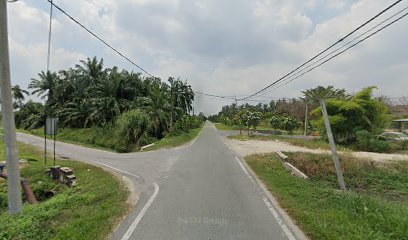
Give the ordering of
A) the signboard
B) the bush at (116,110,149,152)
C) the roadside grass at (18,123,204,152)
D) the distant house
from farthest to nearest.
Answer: the distant house → the roadside grass at (18,123,204,152) → the bush at (116,110,149,152) → the signboard

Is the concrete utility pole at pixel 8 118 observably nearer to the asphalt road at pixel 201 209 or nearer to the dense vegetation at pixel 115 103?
the asphalt road at pixel 201 209

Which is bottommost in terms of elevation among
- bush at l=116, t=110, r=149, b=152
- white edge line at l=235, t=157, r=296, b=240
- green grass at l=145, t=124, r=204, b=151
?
white edge line at l=235, t=157, r=296, b=240

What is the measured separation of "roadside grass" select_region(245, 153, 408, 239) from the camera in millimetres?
4988

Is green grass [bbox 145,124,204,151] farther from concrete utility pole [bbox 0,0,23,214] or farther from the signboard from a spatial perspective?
concrete utility pole [bbox 0,0,23,214]

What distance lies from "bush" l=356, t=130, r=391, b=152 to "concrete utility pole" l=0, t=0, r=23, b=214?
24.2m

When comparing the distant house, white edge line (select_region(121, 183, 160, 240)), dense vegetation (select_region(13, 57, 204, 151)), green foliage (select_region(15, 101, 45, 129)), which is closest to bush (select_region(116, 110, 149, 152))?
dense vegetation (select_region(13, 57, 204, 151))

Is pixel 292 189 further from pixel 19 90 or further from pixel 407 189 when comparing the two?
pixel 19 90

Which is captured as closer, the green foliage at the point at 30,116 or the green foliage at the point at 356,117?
the green foliage at the point at 356,117

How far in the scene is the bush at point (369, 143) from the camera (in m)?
21.6

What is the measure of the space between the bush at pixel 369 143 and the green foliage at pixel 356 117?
124 centimetres

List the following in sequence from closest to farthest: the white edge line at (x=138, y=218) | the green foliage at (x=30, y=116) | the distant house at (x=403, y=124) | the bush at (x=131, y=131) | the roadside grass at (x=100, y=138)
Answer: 1. the white edge line at (x=138, y=218)
2. the bush at (x=131, y=131)
3. the roadside grass at (x=100, y=138)
4. the distant house at (x=403, y=124)
5. the green foliage at (x=30, y=116)

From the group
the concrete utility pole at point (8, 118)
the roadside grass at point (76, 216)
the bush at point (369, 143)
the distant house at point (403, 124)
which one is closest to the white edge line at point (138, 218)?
the roadside grass at point (76, 216)

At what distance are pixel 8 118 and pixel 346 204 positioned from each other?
26.3 feet

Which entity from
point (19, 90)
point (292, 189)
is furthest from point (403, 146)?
point (19, 90)
